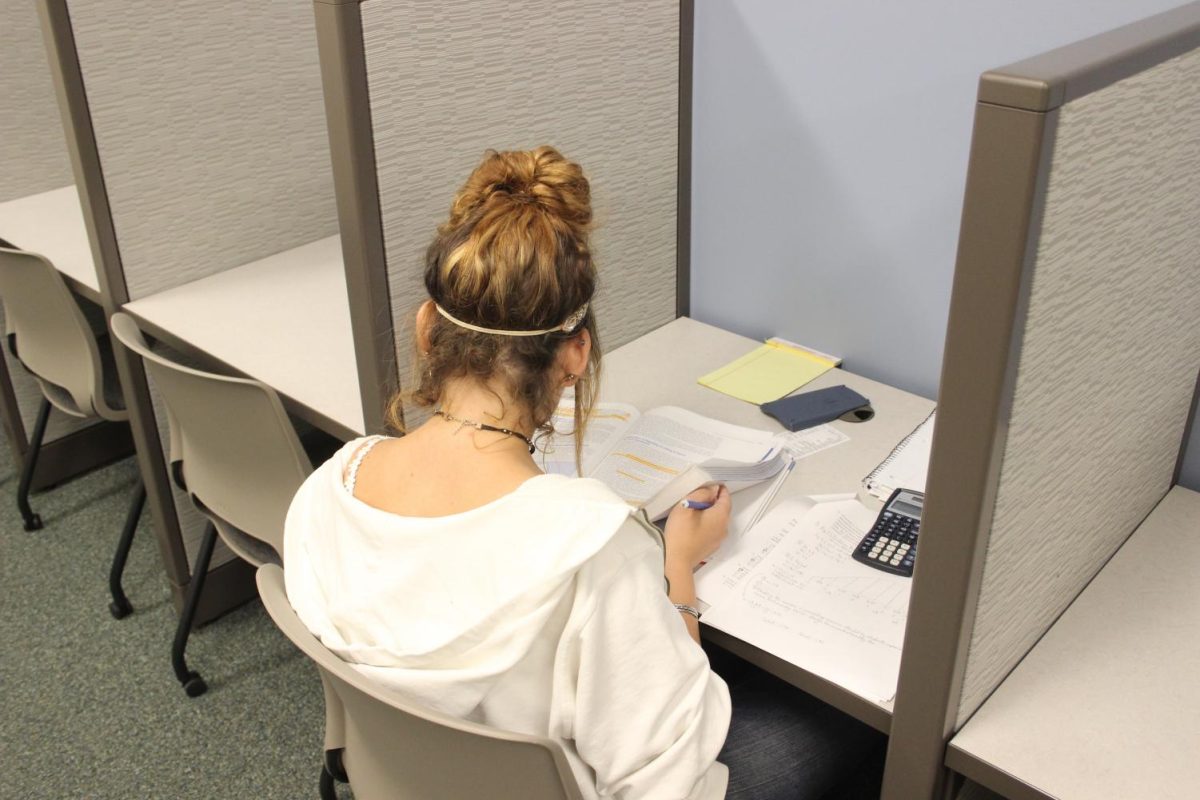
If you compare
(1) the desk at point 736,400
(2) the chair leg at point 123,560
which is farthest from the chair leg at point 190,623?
(1) the desk at point 736,400

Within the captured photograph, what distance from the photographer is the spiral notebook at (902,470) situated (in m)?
1.30

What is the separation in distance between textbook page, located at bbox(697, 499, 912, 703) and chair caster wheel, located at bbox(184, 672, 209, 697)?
1096 millimetres

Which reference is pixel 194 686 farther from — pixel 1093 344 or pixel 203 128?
pixel 1093 344

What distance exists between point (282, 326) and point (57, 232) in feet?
2.54

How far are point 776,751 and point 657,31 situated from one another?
99cm

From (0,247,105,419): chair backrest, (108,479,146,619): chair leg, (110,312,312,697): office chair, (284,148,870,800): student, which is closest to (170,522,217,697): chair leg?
(110,312,312,697): office chair

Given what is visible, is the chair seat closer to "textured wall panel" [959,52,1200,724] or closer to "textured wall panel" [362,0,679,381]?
"textured wall panel" [362,0,679,381]

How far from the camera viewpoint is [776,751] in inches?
46.1

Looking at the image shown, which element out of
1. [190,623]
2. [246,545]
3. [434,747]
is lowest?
[190,623]

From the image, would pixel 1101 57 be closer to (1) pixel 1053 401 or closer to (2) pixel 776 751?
(1) pixel 1053 401

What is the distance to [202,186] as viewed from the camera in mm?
1819

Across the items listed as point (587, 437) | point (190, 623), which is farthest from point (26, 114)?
point (587, 437)

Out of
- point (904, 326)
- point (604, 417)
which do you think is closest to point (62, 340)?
point (604, 417)

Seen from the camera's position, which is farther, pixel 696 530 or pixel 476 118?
pixel 476 118
